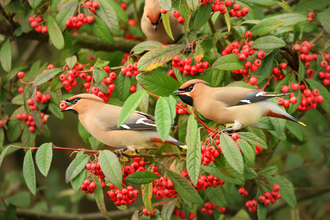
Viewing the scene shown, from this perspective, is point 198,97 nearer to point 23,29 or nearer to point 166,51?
point 166,51

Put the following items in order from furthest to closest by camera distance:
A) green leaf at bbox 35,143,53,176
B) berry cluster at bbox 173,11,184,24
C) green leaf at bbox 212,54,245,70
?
berry cluster at bbox 173,11,184,24
green leaf at bbox 212,54,245,70
green leaf at bbox 35,143,53,176

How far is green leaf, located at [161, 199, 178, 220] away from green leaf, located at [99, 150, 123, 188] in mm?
730

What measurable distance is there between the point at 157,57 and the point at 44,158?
2.84ft

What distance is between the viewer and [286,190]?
98.3 inches

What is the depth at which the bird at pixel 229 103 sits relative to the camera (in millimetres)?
1853

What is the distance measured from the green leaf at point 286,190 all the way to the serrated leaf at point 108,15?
1.50 m

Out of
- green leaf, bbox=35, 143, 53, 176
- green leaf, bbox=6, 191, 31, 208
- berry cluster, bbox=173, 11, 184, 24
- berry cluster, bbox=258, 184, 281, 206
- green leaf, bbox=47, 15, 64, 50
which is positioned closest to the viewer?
green leaf, bbox=35, 143, 53, 176

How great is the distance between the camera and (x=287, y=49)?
7.69ft

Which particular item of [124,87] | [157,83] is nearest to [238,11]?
[157,83]

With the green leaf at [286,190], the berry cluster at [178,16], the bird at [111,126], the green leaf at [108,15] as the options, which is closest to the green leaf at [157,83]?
the bird at [111,126]

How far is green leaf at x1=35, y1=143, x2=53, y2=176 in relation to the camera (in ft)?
6.05

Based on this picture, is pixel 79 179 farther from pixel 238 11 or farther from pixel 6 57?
pixel 6 57

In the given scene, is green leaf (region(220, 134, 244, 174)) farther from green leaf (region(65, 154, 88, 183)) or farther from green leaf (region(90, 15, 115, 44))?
green leaf (region(90, 15, 115, 44))

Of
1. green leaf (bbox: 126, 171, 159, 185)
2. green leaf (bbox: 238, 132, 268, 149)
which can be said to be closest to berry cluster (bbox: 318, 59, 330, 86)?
green leaf (bbox: 238, 132, 268, 149)
